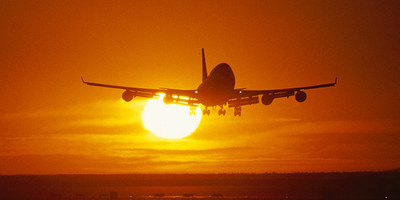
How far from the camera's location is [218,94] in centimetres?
8644

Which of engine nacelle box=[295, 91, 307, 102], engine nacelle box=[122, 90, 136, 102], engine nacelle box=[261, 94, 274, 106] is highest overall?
engine nacelle box=[122, 90, 136, 102]

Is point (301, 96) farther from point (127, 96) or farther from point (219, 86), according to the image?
point (127, 96)

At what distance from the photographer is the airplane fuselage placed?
8506cm

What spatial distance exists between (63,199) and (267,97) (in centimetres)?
4938

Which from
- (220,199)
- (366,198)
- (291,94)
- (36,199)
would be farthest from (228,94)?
(36,199)

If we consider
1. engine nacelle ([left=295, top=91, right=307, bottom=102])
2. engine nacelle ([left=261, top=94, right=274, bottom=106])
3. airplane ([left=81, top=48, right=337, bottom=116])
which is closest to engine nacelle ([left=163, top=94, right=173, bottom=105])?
airplane ([left=81, top=48, right=337, bottom=116])

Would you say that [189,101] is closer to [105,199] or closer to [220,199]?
[220,199]

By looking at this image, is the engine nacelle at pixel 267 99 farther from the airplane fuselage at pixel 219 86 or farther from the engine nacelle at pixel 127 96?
the engine nacelle at pixel 127 96

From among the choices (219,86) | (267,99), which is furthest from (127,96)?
(267,99)

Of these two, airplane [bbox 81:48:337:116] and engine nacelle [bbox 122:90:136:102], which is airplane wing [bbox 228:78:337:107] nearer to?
airplane [bbox 81:48:337:116]

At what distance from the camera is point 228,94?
283 feet

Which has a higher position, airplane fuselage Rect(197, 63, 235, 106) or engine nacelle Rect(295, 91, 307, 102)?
airplane fuselage Rect(197, 63, 235, 106)

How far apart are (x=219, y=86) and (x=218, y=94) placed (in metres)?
1.59

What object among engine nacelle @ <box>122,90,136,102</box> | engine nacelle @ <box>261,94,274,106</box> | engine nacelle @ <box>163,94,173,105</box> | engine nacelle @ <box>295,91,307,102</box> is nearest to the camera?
engine nacelle @ <box>295,91,307,102</box>
